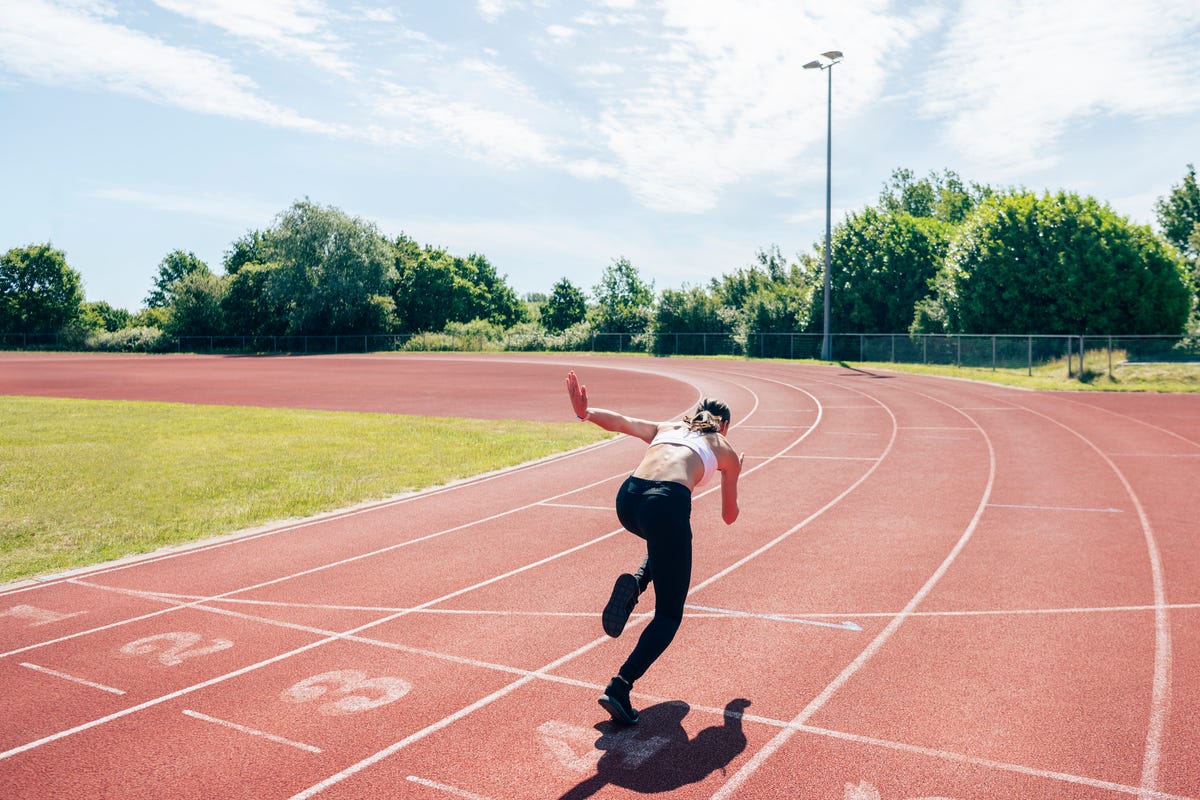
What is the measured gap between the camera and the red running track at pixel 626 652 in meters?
4.94

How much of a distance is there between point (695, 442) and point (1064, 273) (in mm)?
43645

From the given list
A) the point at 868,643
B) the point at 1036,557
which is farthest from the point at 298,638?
the point at 1036,557

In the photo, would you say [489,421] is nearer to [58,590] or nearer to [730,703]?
[58,590]

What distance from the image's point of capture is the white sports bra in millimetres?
5500

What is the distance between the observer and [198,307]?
8069 centimetres

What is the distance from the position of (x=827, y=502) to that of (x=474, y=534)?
538cm

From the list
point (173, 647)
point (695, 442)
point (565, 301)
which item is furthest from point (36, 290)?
point (695, 442)

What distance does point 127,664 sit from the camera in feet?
21.4

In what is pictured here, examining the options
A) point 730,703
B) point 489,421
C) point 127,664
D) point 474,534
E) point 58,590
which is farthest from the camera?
point 489,421

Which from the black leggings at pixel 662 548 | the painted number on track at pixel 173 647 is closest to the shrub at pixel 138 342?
the painted number on track at pixel 173 647

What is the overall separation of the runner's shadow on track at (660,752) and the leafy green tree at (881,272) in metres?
51.8

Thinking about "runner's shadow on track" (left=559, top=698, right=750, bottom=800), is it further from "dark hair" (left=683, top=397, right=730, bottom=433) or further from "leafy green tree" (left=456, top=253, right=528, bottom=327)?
"leafy green tree" (left=456, top=253, right=528, bottom=327)

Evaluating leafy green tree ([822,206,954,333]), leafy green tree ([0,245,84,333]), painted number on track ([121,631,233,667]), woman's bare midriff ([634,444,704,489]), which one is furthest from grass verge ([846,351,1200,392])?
leafy green tree ([0,245,84,333])

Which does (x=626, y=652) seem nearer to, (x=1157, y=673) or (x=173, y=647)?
(x=173, y=647)
